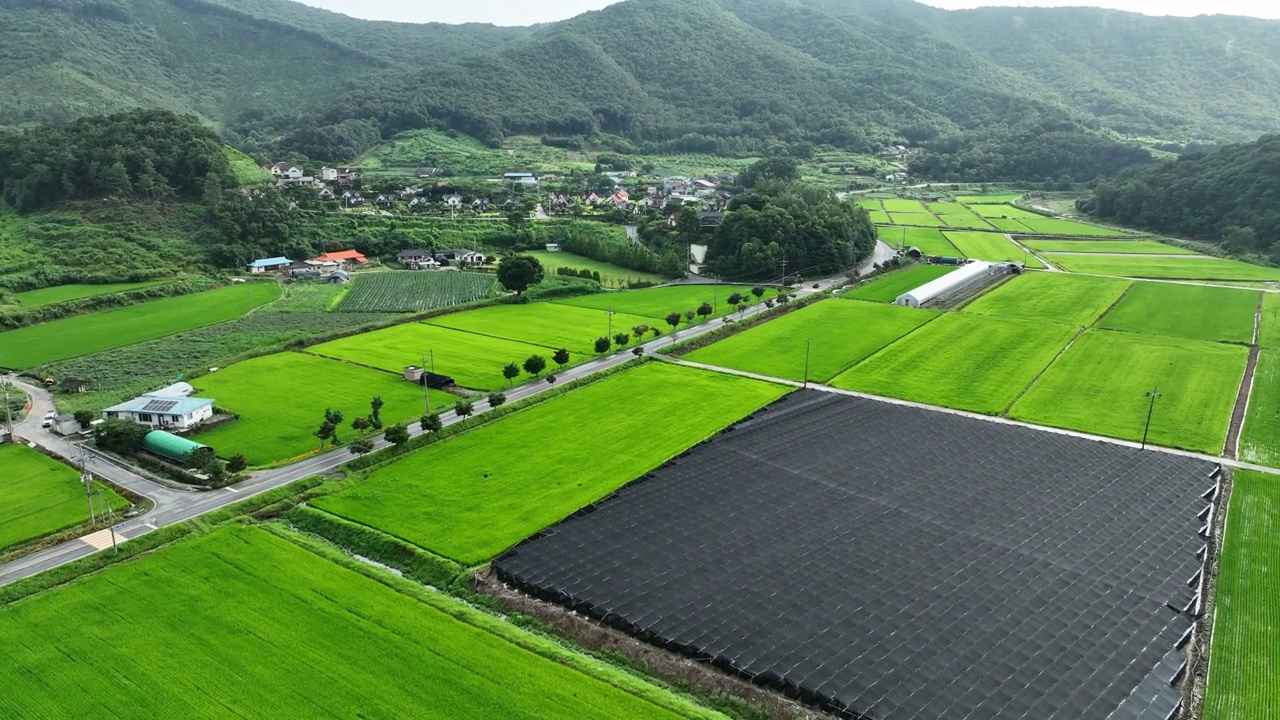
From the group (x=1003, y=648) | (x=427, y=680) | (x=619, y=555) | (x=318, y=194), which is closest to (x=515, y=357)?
(x=619, y=555)

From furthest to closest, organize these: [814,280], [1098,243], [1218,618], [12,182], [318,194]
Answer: [318,194] < [1098,243] < [12,182] < [814,280] < [1218,618]

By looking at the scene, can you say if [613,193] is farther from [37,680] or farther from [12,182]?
[37,680]

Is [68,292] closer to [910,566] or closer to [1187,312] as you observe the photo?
[910,566]

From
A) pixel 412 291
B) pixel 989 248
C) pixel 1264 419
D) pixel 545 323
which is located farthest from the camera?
pixel 989 248

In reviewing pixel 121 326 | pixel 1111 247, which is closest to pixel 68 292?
pixel 121 326

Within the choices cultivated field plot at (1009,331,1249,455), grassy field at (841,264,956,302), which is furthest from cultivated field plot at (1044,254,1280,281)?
cultivated field plot at (1009,331,1249,455)

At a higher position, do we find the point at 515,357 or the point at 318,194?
the point at 318,194

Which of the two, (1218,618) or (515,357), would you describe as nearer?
(1218,618)
